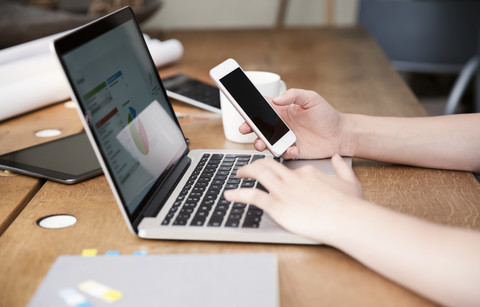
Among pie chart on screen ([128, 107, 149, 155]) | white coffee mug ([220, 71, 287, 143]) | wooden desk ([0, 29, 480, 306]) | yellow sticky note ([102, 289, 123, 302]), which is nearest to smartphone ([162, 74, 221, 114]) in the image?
wooden desk ([0, 29, 480, 306])

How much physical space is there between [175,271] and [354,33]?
1661 millimetres

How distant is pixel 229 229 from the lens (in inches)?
26.2

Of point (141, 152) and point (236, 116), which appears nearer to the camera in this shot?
point (141, 152)

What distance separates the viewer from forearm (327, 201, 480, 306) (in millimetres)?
557

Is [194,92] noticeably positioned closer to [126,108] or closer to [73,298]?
[126,108]

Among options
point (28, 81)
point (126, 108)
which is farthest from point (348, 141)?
point (28, 81)

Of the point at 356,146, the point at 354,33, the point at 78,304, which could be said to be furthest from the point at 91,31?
the point at 354,33

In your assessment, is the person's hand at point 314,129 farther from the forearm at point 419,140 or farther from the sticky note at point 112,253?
the sticky note at point 112,253

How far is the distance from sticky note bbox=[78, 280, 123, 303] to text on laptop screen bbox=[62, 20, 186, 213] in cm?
13

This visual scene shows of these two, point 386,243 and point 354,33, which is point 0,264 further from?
point 354,33

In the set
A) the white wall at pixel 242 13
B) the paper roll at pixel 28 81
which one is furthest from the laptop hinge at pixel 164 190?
the white wall at pixel 242 13

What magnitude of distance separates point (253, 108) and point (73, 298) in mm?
449

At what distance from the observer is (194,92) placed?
1.27 metres

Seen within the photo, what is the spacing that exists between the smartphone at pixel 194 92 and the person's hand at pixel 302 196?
51 cm
